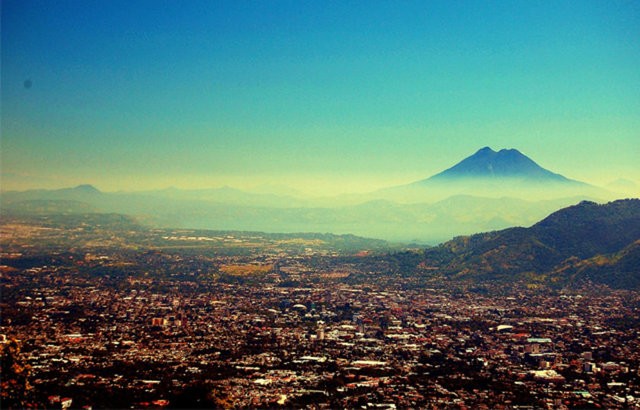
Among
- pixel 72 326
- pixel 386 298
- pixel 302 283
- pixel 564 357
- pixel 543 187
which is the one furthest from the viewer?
pixel 543 187

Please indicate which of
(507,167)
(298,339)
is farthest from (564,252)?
(507,167)

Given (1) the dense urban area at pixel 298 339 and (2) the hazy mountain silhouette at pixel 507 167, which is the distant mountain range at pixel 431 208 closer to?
(2) the hazy mountain silhouette at pixel 507 167

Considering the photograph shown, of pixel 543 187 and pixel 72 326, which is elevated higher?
pixel 543 187

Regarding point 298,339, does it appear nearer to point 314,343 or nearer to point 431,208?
point 314,343

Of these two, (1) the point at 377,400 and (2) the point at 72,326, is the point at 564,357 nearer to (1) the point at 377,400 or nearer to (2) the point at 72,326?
(1) the point at 377,400

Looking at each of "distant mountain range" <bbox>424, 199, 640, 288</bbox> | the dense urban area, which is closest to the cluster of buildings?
the dense urban area

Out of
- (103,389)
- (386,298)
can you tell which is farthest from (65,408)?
(386,298)
